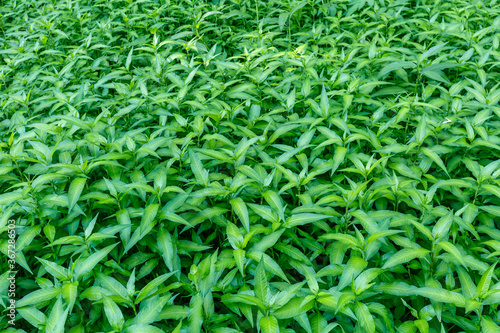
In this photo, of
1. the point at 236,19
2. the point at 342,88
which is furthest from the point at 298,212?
the point at 236,19

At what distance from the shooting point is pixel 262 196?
81.3 inches

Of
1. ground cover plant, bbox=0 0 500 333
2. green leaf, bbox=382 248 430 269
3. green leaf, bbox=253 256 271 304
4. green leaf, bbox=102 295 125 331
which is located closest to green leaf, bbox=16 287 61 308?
Result: ground cover plant, bbox=0 0 500 333

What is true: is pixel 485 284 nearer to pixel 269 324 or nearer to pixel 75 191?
pixel 269 324

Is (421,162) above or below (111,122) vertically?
below

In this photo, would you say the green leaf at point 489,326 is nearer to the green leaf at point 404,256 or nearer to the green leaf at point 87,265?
the green leaf at point 404,256

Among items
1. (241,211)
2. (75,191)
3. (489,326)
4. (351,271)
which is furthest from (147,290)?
(489,326)

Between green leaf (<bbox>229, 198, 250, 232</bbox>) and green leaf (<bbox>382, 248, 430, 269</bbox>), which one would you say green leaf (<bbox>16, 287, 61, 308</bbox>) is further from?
green leaf (<bbox>382, 248, 430, 269</bbox>)

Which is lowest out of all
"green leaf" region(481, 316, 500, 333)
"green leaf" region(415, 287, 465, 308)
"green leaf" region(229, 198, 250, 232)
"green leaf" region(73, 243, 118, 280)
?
"green leaf" region(481, 316, 500, 333)

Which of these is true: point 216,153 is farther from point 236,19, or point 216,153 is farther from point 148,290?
point 236,19

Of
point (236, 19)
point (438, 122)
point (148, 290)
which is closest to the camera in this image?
point (148, 290)

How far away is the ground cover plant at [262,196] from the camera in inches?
63.5

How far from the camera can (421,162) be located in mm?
2277

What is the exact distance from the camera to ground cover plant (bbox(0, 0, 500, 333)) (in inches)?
63.5

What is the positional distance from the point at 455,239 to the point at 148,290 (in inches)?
58.4
